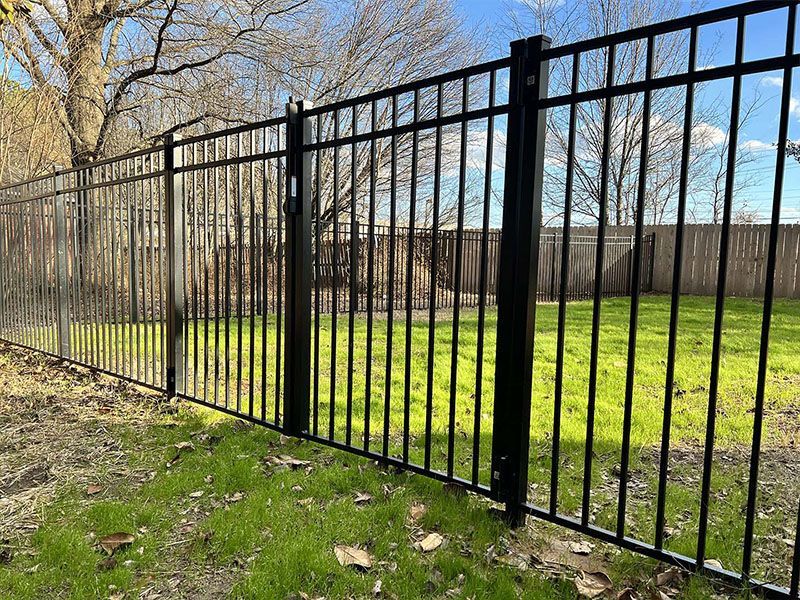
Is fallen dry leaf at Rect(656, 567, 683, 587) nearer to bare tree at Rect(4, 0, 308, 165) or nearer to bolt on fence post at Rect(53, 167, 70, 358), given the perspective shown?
bolt on fence post at Rect(53, 167, 70, 358)

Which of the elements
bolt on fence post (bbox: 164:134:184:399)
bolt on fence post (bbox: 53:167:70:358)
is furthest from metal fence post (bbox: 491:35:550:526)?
bolt on fence post (bbox: 53:167:70:358)

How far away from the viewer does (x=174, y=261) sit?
13.7ft

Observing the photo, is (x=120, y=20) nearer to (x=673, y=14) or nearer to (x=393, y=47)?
(x=393, y=47)

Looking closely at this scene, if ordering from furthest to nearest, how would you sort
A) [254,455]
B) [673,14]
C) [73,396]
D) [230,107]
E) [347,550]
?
[673,14] → [230,107] → [73,396] → [254,455] → [347,550]

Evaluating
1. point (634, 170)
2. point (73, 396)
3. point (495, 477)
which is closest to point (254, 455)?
point (495, 477)

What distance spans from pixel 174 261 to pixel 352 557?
2.88 metres

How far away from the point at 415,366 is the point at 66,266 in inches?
149

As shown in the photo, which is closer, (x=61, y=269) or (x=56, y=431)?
(x=56, y=431)

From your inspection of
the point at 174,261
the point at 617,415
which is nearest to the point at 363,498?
the point at 617,415

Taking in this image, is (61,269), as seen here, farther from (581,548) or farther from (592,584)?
(592,584)

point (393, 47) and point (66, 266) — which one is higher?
point (393, 47)

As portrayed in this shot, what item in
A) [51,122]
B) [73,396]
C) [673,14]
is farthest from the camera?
[673,14]

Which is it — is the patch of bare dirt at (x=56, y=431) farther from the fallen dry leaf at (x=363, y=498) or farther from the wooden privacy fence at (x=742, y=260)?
the wooden privacy fence at (x=742, y=260)

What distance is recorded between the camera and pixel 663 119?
46.0 feet
